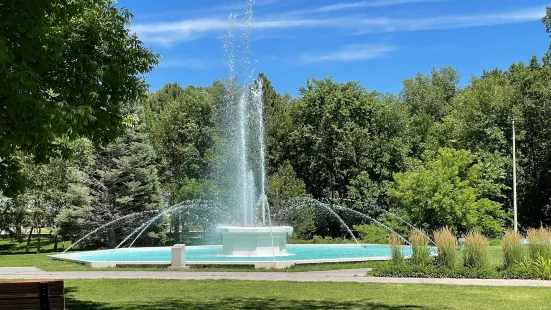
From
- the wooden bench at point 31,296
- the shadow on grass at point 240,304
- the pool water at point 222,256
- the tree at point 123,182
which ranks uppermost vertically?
the tree at point 123,182

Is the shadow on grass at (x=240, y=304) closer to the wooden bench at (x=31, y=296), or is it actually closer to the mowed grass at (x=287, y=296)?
the mowed grass at (x=287, y=296)

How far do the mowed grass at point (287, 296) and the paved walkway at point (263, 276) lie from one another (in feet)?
2.38

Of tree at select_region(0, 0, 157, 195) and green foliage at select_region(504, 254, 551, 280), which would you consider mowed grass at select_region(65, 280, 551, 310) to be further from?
tree at select_region(0, 0, 157, 195)

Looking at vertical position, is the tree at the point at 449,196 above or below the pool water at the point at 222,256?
above

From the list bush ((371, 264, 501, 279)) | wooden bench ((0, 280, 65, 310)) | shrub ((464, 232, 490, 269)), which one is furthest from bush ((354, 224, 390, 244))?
wooden bench ((0, 280, 65, 310))

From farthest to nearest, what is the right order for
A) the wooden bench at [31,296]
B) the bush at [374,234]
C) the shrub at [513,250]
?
the bush at [374,234] → the shrub at [513,250] → the wooden bench at [31,296]

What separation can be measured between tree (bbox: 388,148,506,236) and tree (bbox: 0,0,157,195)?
21689mm

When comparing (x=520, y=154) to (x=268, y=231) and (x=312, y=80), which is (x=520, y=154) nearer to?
(x=312, y=80)

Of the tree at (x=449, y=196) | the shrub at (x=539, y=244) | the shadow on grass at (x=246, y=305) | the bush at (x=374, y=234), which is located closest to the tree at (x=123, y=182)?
the bush at (x=374, y=234)

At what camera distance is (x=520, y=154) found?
124 ft

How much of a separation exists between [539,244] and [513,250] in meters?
0.65

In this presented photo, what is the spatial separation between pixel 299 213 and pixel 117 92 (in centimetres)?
2509

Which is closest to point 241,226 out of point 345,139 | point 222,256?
point 222,256

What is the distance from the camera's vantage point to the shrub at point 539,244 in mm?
14205
